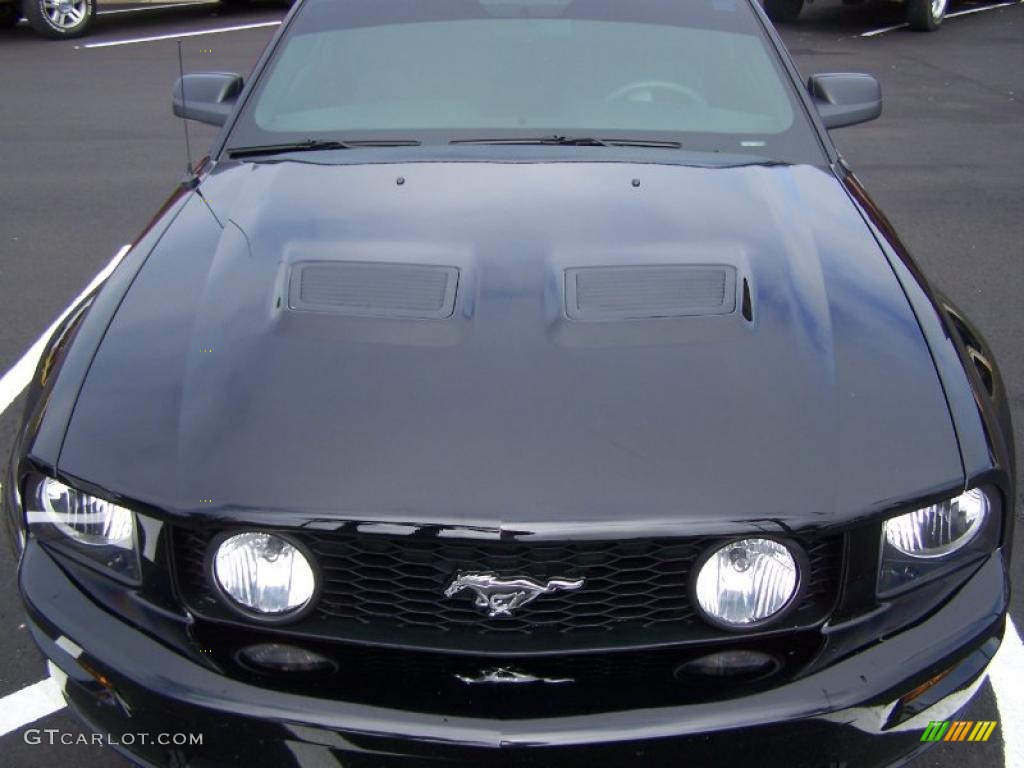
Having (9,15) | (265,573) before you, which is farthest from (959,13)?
(265,573)

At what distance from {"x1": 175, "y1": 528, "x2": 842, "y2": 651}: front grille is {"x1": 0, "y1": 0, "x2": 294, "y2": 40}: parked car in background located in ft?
40.9

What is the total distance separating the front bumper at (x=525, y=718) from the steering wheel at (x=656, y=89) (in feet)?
Result: 5.61

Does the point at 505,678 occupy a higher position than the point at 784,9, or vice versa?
the point at 505,678

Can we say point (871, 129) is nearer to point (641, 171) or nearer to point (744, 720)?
point (641, 171)

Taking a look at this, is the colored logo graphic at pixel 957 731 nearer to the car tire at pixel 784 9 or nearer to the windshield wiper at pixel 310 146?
the windshield wiper at pixel 310 146

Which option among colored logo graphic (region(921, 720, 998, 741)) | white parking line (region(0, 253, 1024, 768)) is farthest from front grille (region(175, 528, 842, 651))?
white parking line (region(0, 253, 1024, 768))

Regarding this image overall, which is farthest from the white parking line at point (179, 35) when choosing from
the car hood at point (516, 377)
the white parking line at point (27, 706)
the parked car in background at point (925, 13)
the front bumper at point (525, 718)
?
the front bumper at point (525, 718)

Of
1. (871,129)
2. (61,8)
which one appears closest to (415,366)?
(871,129)

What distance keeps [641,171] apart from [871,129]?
256 inches

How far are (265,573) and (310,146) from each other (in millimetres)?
1537

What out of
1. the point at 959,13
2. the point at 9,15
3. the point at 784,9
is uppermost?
the point at 9,15

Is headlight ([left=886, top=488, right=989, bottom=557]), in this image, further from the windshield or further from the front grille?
the windshield

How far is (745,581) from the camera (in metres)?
1.91

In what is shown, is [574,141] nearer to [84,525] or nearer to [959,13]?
[84,525]
